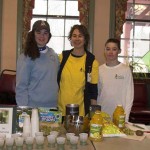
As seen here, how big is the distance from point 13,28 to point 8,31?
99 mm

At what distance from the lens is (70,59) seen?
270 centimetres

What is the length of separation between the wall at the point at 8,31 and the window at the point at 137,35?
77.4 inches

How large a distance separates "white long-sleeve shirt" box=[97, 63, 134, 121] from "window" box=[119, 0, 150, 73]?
8.88ft

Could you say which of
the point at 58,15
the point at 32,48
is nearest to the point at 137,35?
the point at 58,15

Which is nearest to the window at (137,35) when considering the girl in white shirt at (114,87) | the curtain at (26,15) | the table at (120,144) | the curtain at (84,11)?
the curtain at (84,11)

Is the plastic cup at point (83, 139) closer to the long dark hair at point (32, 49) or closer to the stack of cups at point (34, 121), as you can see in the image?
the stack of cups at point (34, 121)

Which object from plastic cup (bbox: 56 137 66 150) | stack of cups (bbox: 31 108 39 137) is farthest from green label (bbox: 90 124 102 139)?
stack of cups (bbox: 31 108 39 137)

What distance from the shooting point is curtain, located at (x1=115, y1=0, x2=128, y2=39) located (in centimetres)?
522

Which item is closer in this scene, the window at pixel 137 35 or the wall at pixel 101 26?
the wall at pixel 101 26

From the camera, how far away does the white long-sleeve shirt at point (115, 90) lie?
280cm

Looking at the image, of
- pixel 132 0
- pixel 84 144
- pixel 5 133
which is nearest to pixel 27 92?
pixel 5 133

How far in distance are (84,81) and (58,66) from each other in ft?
0.87

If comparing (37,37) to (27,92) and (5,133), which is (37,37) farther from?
(5,133)

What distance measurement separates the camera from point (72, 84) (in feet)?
8.62
